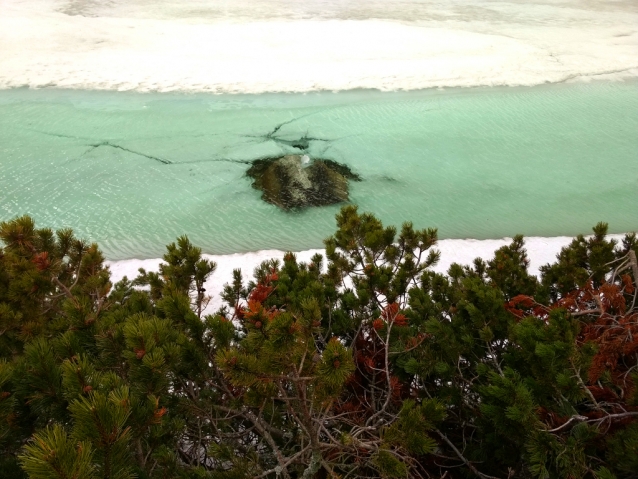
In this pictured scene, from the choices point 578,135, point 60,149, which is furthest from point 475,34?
point 60,149

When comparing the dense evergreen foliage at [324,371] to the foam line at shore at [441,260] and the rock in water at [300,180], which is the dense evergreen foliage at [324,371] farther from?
the rock in water at [300,180]

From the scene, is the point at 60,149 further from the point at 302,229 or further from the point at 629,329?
the point at 629,329

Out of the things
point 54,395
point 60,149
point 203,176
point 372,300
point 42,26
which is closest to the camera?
point 54,395

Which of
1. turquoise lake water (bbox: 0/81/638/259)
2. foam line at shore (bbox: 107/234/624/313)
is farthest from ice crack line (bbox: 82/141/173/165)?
foam line at shore (bbox: 107/234/624/313)

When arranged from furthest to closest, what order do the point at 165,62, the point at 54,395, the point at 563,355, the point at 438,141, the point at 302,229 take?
the point at 165,62 < the point at 438,141 < the point at 302,229 < the point at 563,355 < the point at 54,395

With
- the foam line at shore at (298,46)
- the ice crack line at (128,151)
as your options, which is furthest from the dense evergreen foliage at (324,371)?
the foam line at shore at (298,46)

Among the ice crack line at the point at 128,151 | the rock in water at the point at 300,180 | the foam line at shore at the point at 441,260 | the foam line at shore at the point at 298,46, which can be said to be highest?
the foam line at shore at the point at 298,46
